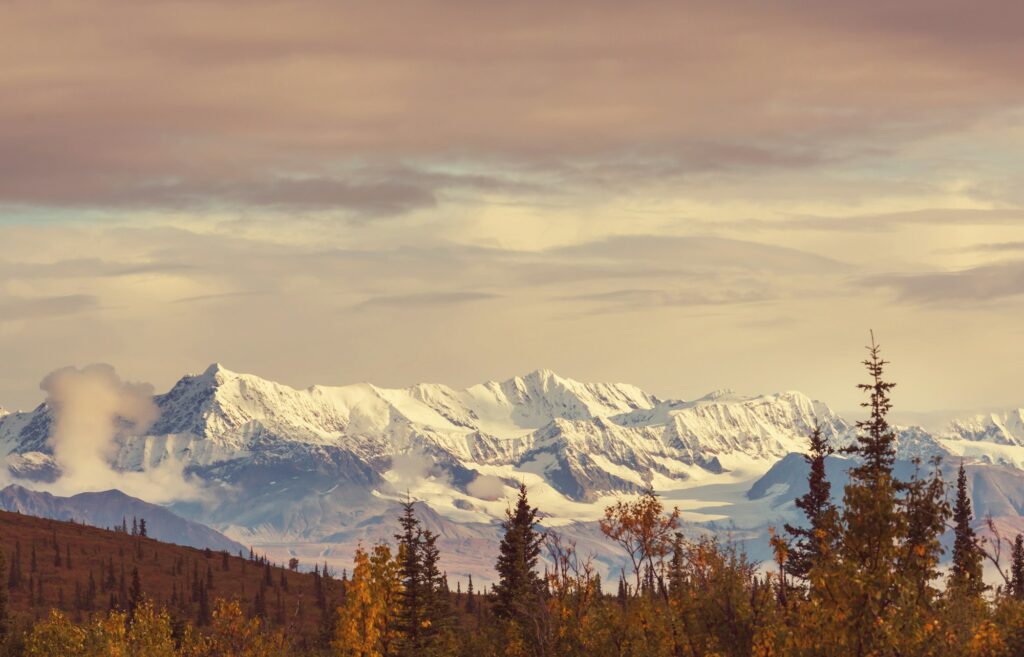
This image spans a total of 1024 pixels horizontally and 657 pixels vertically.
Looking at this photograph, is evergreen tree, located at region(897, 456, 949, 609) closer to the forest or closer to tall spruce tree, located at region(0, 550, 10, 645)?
the forest

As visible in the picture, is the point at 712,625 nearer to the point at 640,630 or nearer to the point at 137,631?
the point at 640,630

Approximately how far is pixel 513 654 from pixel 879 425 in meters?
30.7

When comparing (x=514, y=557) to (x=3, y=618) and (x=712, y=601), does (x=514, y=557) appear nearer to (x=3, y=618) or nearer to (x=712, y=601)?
(x=712, y=601)

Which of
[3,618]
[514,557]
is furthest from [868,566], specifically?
[3,618]

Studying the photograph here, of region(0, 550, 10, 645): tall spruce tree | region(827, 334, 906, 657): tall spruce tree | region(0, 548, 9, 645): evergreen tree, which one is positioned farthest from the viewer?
region(0, 550, 10, 645): tall spruce tree

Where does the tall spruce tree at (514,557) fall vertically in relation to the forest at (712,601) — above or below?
above

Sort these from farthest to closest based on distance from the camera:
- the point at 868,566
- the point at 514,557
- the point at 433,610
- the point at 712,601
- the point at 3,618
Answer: the point at 3,618, the point at 514,557, the point at 433,610, the point at 712,601, the point at 868,566

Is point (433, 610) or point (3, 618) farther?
point (3, 618)

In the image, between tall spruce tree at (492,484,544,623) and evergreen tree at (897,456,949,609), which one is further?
tall spruce tree at (492,484,544,623)

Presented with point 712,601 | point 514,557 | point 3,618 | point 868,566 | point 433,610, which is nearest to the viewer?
point 868,566

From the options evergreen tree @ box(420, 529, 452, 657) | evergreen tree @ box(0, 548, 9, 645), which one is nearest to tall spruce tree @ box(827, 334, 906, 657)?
evergreen tree @ box(420, 529, 452, 657)

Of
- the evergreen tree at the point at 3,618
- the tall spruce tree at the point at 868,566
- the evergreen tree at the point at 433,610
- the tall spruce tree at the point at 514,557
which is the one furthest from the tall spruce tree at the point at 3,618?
the tall spruce tree at the point at 868,566

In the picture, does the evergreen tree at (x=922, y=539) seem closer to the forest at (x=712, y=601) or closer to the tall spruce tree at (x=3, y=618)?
the forest at (x=712, y=601)

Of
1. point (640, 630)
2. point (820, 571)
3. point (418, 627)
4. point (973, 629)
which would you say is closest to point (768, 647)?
point (973, 629)
